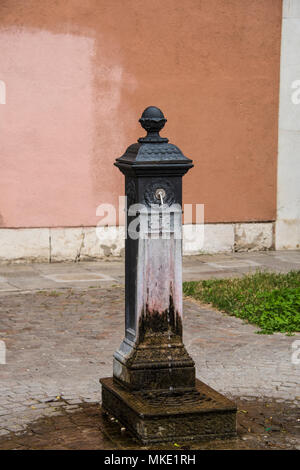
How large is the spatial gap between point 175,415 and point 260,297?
4.24 m

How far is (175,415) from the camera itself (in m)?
4.93

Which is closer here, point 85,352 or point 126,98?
point 85,352

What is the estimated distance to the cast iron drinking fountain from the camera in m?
5.12

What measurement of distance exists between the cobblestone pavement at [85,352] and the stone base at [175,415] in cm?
64

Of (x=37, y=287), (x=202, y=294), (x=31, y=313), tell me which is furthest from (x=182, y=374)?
(x=37, y=287)

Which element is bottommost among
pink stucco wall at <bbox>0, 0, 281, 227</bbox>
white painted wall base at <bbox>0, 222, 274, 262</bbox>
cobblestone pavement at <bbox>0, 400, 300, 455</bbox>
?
cobblestone pavement at <bbox>0, 400, 300, 455</bbox>

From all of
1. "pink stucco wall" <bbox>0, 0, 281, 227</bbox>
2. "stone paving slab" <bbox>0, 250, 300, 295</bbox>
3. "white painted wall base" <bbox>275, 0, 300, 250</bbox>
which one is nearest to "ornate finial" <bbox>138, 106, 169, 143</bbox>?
"stone paving slab" <bbox>0, 250, 300, 295</bbox>

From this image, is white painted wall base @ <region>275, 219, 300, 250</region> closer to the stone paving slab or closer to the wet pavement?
the stone paving slab

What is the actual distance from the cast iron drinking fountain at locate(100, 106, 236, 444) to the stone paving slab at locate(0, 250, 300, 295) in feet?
14.9

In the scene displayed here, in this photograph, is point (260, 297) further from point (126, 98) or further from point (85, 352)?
point (126, 98)

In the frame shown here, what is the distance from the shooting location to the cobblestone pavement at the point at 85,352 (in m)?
5.91

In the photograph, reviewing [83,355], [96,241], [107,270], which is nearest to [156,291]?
[83,355]

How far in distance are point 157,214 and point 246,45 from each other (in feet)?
24.4

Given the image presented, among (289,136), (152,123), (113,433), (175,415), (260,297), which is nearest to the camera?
(175,415)
